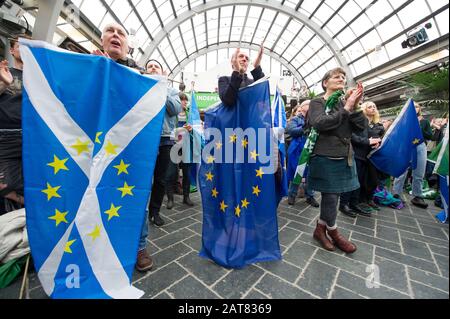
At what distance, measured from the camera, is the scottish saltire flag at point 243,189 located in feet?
5.38

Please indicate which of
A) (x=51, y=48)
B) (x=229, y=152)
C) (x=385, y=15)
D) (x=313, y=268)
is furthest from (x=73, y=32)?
(x=385, y=15)

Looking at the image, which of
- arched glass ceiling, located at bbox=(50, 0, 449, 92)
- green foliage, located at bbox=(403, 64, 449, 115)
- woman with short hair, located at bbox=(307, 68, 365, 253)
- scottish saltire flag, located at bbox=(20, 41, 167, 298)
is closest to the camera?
green foliage, located at bbox=(403, 64, 449, 115)

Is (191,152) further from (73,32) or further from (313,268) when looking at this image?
(73,32)

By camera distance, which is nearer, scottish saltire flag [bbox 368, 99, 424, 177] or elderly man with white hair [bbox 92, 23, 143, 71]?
elderly man with white hair [bbox 92, 23, 143, 71]

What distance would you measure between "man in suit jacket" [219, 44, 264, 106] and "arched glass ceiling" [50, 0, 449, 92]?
8948 millimetres

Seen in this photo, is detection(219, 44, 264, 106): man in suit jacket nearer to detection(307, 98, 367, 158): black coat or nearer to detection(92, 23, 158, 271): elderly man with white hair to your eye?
detection(307, 98, 367, 158): black coat

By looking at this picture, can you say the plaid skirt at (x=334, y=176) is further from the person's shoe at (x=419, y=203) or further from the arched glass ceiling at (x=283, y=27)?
the arched glass ceiling at (x=283, y=27)

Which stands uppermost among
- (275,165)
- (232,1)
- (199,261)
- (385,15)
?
(232,1)

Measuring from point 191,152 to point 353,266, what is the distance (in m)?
2.66

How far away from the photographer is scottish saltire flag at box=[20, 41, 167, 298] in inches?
44.9

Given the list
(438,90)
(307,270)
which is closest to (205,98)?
(307,270)

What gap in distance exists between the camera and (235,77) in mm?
1621

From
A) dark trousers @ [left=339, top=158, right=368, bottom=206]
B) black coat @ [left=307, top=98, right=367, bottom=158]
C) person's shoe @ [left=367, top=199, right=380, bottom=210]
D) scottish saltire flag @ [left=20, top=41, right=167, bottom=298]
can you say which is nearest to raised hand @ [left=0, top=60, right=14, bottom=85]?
scottish saltire flag @ [left=20, top=41, right=167, bottom=298]
